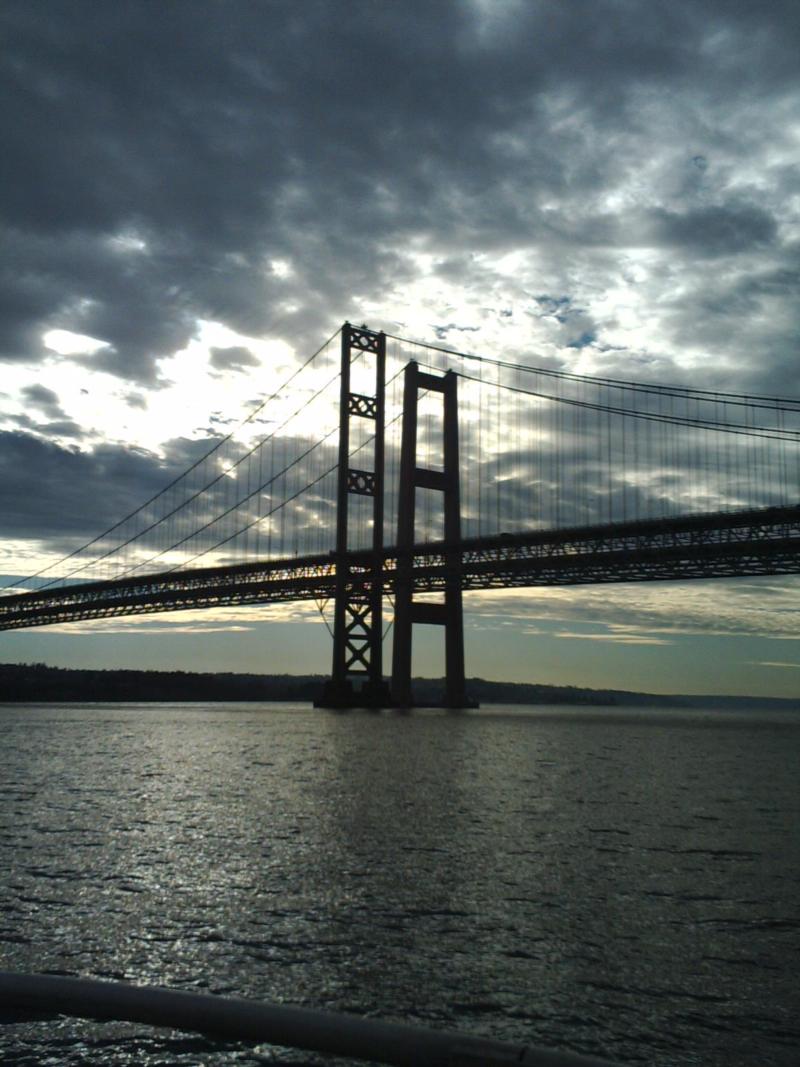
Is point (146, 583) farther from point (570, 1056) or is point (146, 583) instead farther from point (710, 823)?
point (570, 1056)

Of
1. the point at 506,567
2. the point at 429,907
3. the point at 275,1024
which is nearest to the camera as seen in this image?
the point at 275,1024

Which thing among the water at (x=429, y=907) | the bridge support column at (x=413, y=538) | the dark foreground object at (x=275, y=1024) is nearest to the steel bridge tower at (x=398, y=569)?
the bridge support column at (x=413, y=538)

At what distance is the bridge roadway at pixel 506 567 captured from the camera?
155ft

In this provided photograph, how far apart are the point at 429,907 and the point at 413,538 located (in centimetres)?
5155

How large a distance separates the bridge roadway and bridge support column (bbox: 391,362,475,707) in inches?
32.9

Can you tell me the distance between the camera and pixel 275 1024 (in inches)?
75.7

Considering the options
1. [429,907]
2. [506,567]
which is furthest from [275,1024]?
[506,567]

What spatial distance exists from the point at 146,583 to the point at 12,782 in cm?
4625

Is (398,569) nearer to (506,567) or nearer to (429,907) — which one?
(506,567)

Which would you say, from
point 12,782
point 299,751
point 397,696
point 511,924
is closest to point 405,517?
point 397,696

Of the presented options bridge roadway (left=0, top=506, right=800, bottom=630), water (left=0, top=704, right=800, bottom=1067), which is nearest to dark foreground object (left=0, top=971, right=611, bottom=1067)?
water (left=0, top=704, right=800, bottom=1067)

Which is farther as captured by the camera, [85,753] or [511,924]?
[85,753]

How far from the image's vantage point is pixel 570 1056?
67.5 inches

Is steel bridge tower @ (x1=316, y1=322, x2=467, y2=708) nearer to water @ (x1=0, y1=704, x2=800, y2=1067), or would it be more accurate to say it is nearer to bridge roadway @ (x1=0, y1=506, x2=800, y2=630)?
bridge roadway @ (x1=0, y1=506, x2=800, y2=630)
